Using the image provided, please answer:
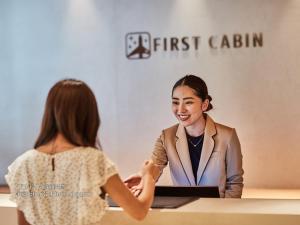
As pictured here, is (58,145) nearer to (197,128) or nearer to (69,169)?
(69,169)

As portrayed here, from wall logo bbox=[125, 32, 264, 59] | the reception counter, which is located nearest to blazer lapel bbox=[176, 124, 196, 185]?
wall logo bbox=[125, 32, 264, 59]

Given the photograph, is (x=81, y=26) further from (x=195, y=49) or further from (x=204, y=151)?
(x=204, y=151)

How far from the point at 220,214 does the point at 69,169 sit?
60 cm

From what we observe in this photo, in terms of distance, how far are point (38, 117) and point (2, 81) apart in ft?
2.09

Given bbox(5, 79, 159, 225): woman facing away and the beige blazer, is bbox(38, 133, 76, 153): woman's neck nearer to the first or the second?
bbox(5, 79, 159, 225): woman facing away

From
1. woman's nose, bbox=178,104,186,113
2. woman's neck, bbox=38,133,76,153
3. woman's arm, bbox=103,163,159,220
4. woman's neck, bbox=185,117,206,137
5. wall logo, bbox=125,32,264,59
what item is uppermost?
wall logo, bbox=125,32,264,59

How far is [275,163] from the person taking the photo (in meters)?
4.92

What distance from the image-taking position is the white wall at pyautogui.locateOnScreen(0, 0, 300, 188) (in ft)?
15.9

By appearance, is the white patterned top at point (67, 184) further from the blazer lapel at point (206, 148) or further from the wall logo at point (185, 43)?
the wall logo at point (185, 43)

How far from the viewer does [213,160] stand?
12.1 ft

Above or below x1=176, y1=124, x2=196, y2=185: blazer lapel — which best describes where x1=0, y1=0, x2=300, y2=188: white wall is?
above

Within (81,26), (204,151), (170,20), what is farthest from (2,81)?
(204,151)

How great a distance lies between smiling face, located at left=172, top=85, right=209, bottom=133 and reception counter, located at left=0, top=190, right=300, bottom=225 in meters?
1.86

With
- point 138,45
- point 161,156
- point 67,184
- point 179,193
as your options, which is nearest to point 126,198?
point 67,184
